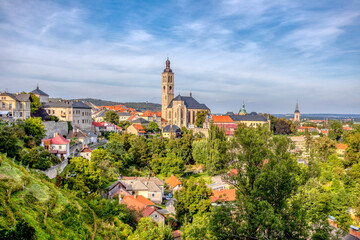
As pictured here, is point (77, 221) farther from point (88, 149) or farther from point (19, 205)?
point (88, 149)

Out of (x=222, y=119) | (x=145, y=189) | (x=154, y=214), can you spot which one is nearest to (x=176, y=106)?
(x=222, y=119)

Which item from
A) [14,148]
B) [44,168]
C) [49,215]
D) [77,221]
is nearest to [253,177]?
[77,221]

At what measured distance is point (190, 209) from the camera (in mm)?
22859

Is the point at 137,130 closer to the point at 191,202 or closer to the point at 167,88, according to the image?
the point at 167,88

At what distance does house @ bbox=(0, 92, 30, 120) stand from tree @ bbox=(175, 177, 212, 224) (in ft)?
85.4

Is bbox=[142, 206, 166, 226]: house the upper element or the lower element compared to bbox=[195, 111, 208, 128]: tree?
lower

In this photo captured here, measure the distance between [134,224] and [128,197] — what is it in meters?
5.24

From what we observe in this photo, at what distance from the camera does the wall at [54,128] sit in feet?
125

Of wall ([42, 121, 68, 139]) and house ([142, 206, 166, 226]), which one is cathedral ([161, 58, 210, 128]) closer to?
wall ([42, 121, 68, 139])

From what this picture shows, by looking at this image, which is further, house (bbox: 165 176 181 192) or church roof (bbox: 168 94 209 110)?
church roof (bbox: 168 94 209 110)

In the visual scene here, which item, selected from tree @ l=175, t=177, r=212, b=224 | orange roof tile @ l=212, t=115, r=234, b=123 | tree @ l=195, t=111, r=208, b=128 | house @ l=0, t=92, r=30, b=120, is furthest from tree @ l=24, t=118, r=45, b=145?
orange roof tile @ l=212, t=115, r=234, b=123

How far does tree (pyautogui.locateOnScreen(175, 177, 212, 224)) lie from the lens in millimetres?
22859

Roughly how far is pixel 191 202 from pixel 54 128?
87.3ft

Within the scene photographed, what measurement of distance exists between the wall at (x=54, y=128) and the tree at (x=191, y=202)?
23.4m
